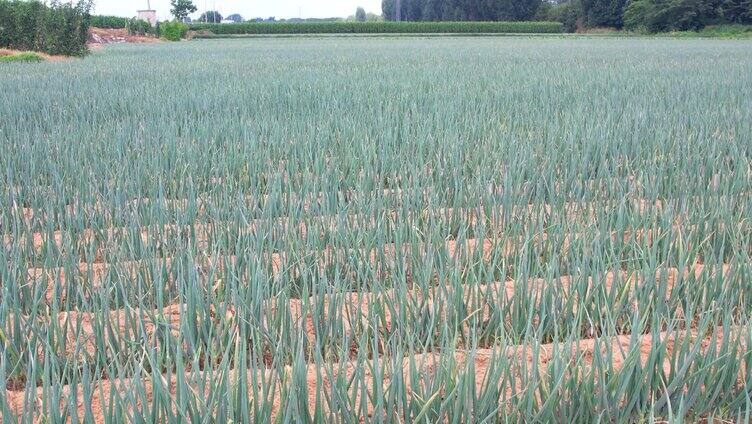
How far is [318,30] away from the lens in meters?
44.8

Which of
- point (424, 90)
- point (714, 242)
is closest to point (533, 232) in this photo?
point (714, 242)

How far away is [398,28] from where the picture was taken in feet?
151

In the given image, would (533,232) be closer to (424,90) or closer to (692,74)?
(424,90)

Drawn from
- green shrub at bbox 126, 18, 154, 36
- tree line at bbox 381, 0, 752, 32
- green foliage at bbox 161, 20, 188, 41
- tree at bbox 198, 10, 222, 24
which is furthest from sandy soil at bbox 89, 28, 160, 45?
tree at bbox 198, 10, 222, 24

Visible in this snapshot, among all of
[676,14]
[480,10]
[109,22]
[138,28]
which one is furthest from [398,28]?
[138,28]

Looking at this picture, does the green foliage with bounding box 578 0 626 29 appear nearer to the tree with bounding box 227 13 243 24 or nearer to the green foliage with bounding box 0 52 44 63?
the green foliage with bounding box 0 52 44 63

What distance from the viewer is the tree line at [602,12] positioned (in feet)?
113

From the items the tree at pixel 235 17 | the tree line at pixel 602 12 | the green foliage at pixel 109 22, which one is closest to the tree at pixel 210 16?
the tree at pixel 235 17

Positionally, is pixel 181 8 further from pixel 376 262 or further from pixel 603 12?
pixel 376 262

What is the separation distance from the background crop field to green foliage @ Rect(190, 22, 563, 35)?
3874 centimetres

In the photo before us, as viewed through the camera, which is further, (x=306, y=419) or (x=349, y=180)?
(x=349, y=180)

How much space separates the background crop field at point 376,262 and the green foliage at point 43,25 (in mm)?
9095

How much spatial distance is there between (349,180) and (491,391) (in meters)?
1.91

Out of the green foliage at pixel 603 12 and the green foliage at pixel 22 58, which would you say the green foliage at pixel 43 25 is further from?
the green foliage at pixel 603 12
